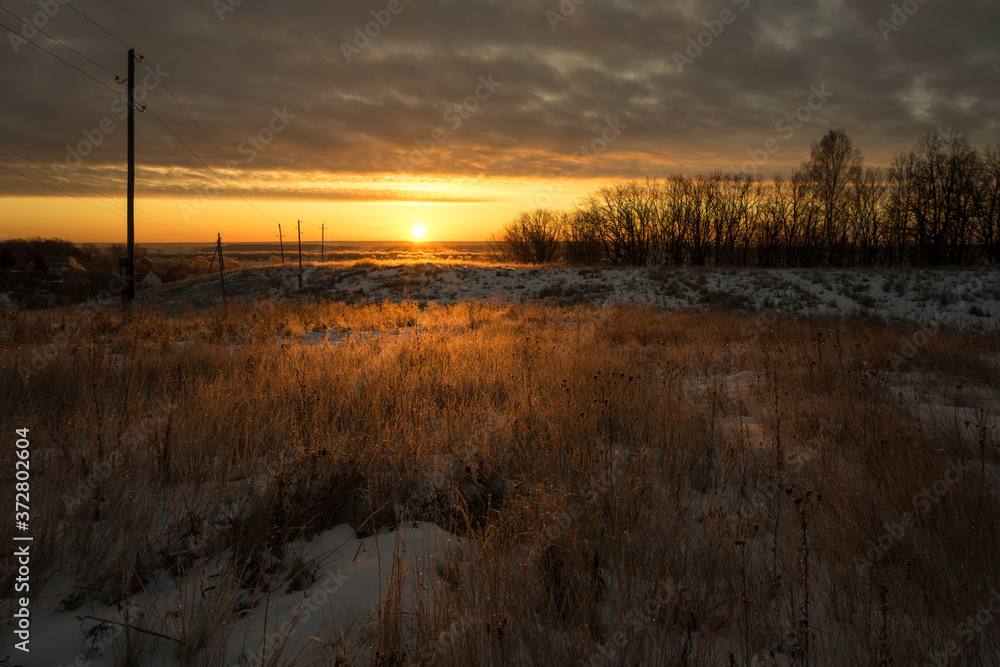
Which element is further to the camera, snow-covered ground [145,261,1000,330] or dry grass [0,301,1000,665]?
snow-covered ground [145,261,1000,330]

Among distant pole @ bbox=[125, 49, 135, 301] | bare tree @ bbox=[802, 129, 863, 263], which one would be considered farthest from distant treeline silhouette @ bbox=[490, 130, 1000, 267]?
distant pole @ bbox=[125, 49, 135, 301]

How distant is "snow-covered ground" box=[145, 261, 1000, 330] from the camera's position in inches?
736

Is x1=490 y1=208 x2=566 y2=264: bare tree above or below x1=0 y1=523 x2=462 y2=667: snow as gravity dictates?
above

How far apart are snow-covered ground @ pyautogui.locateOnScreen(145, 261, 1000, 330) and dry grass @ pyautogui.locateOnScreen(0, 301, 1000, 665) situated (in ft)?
31.2

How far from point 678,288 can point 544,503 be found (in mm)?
23562

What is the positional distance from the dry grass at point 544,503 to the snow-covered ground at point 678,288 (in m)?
9.52

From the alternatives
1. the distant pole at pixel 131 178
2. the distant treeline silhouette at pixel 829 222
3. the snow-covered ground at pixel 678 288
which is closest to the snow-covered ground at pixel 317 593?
the distant pole at pixel 131 178

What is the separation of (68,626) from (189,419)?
6.66 ft

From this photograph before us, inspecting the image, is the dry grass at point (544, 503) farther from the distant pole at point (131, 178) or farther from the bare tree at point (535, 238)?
the bare tree at point (535, 238)

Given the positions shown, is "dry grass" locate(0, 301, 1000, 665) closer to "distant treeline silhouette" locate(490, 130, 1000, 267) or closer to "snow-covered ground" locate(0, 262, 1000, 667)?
"snow-covered ground" locate(0, 262, 1000, 667)

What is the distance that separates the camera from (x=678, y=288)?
77.4ft
